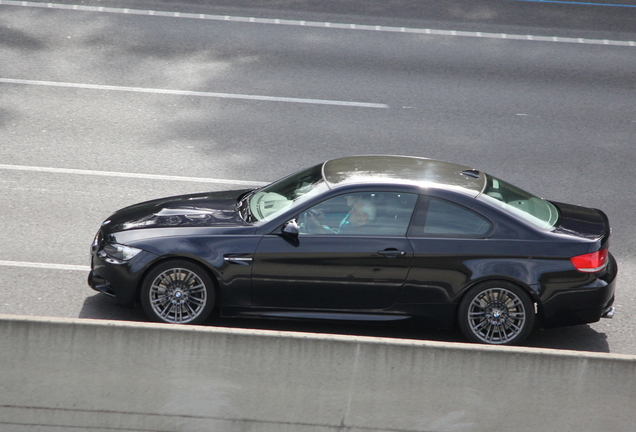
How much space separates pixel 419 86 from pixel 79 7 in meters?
7.05

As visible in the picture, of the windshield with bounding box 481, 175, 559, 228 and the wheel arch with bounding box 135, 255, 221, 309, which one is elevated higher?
the windshield with bounding box 481, 175, 559, 228

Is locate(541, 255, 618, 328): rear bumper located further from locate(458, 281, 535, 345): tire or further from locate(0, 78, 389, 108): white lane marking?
locate(0, 78, 389, 108): white lane marking

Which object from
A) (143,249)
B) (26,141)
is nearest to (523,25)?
(26,141)

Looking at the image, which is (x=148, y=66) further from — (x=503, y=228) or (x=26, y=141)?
(x=503, y=228)

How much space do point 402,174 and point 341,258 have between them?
96 cm

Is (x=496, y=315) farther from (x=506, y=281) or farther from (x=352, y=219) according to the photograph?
(x=352, y=219)

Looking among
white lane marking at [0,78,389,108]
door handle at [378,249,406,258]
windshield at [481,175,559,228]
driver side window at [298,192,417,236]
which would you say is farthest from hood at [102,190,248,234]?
white lane marking at [0,78,389,108]

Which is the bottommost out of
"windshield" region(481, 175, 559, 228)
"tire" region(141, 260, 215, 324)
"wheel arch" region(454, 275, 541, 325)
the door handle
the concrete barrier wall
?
the concrete barrier wall

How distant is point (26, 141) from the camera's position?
11.3m

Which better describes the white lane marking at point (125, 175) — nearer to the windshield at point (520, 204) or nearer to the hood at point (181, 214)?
the hood at point (181, 214)

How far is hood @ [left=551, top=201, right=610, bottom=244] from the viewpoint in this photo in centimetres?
703

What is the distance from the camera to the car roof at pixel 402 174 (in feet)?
23.3

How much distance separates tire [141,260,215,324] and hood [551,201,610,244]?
9.74 ft

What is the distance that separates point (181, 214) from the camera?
24.5ft
